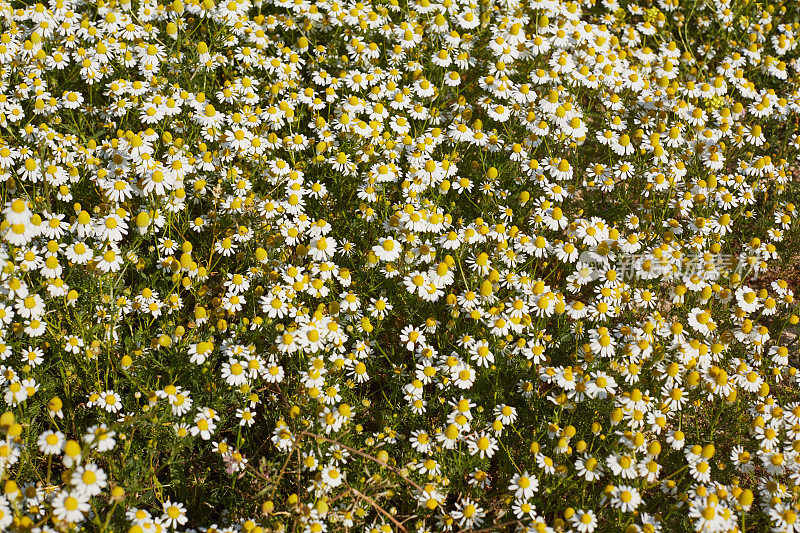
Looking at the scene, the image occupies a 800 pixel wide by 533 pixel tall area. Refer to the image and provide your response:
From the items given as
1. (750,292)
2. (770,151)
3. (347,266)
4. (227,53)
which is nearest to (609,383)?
(750,292)

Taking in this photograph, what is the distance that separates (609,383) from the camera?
13.0 ft

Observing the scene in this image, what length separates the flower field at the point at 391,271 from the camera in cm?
370

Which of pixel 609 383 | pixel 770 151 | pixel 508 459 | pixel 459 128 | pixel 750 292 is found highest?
pixel 770 151

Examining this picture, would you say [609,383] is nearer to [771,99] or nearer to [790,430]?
[790,430]

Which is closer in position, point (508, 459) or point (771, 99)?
point (508, 459)

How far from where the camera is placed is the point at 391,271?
438 centimetres

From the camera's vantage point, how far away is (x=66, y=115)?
5.20 m

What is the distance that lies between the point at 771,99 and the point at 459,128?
9.02 ft

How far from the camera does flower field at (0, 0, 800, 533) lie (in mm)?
3703

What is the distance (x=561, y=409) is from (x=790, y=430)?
1.33 metres

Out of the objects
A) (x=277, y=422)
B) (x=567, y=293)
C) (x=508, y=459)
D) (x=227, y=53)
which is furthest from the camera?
(x=227, y=53)

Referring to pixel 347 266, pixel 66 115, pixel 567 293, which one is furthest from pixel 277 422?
pixel 66 115

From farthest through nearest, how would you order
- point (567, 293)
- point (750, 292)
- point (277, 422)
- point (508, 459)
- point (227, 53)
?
point (227, 53) → point (567, 293) → point (750, 292) → point (508, 459) → point (277, 422)

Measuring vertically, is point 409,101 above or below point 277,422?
above
